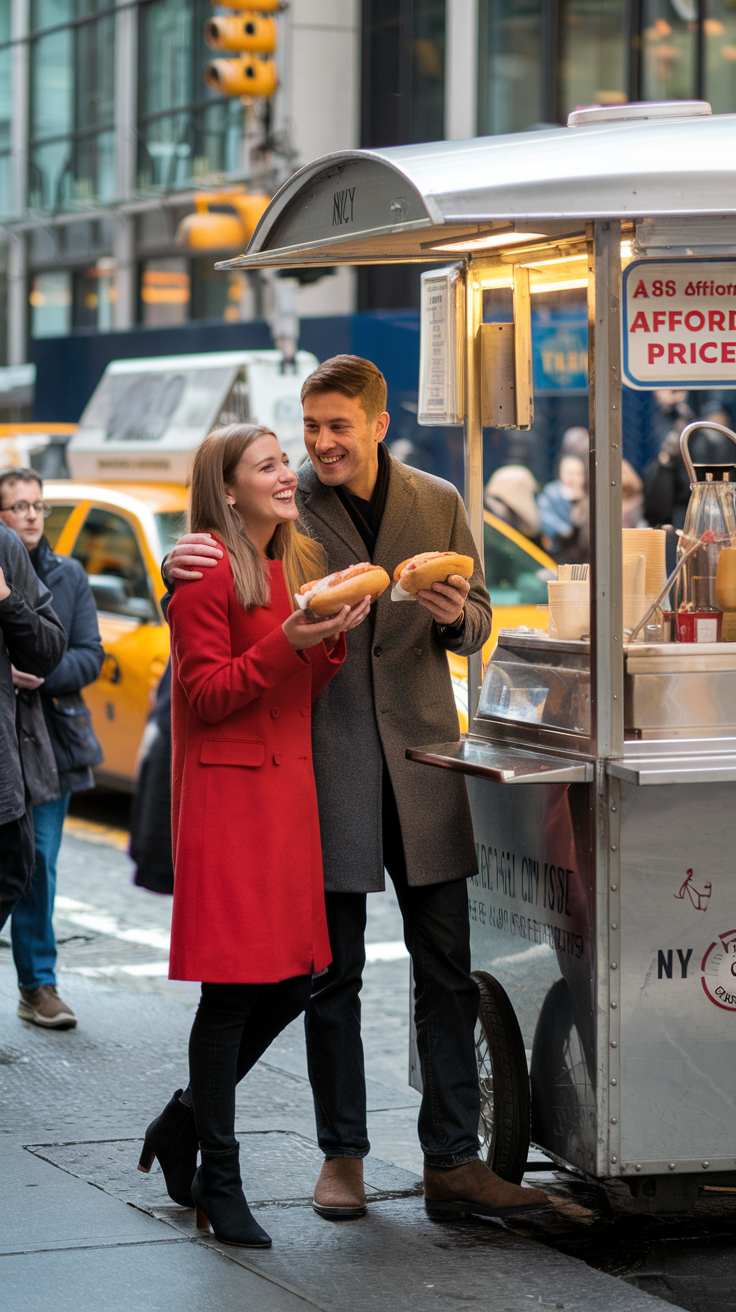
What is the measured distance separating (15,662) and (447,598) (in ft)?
6.64

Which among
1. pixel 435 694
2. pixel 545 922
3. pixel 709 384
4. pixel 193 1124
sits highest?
pixel 709 384

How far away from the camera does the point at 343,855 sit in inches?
169

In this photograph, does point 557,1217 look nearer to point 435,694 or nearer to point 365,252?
point 435,694

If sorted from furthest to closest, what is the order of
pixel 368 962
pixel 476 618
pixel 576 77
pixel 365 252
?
pixel 576 77 → pixel 368 962 → pixel 365 252 → pixel 476 618

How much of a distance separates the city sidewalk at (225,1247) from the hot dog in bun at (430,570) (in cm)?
157

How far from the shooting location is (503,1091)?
4.38 m

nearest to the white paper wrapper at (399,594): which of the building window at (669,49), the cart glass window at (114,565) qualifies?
the cart glass window at (114,565)

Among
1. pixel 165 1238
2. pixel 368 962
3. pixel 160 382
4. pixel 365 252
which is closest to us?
pixel 165 1238

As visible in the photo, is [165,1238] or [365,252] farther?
[365,252]

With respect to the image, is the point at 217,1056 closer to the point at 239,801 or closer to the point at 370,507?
the point at 239,801

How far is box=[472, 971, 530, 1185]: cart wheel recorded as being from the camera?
4375 mm

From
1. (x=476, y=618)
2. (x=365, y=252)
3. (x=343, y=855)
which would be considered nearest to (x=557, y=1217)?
(x=343, y=855)

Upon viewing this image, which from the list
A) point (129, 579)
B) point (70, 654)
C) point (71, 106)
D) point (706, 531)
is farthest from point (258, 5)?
point (71, 106)

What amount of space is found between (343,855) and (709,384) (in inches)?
56.8
